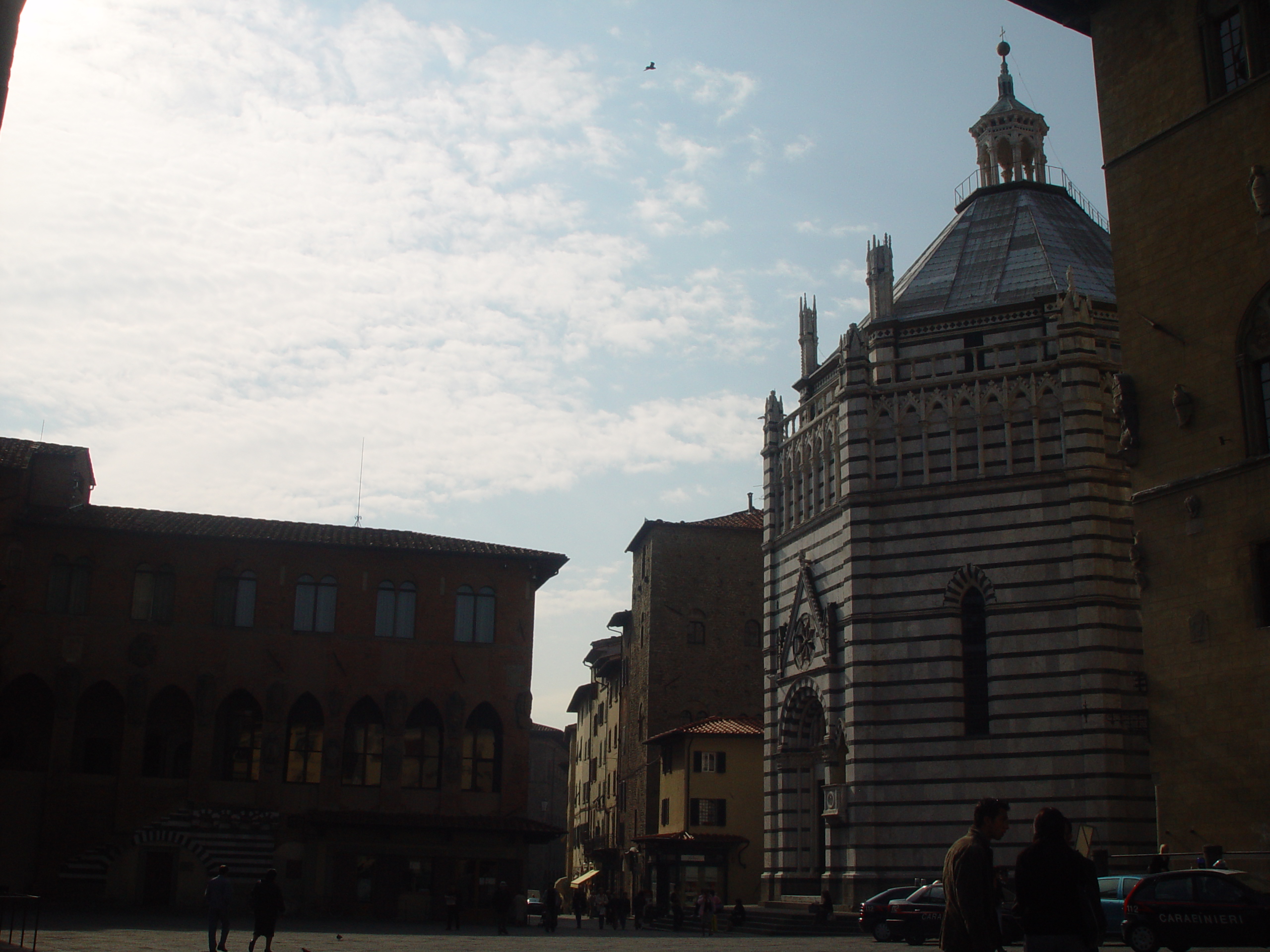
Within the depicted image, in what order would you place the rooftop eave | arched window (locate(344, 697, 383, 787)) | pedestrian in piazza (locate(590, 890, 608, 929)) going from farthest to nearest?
pedestrian in piazza (locate(590, 890, 608, 929))
arched window (locate(344, 697, 383, 787))
the rooftop eave

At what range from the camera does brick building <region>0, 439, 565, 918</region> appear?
116ft

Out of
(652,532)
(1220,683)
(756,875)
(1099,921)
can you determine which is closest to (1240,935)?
(1220,683)

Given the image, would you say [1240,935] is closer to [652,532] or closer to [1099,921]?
[1099,921]

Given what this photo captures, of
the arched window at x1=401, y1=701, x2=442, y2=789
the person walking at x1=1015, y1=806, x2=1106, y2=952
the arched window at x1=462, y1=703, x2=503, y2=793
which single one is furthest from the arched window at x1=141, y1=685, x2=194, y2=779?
the person walking at x1=1015, y1=806, x2=1106, y2=952

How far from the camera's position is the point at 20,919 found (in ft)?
97.1

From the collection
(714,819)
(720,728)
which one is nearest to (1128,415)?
(720,728)

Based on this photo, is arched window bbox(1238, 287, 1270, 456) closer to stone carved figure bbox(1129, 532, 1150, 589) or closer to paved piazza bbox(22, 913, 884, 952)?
stone carved figure bbox(1129, 532, 1150, 589)

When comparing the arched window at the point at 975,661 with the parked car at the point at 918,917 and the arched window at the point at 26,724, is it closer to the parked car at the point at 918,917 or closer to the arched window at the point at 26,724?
the parked car at the point at 918,917

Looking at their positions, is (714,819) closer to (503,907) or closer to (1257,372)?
(503,907)

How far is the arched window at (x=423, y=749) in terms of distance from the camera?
37.5m

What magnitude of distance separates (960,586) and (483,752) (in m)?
15.1

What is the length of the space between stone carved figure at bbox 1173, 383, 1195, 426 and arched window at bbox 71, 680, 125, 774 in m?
28.5

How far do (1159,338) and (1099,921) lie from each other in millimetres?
15842

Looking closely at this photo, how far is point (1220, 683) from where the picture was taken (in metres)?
19.8
